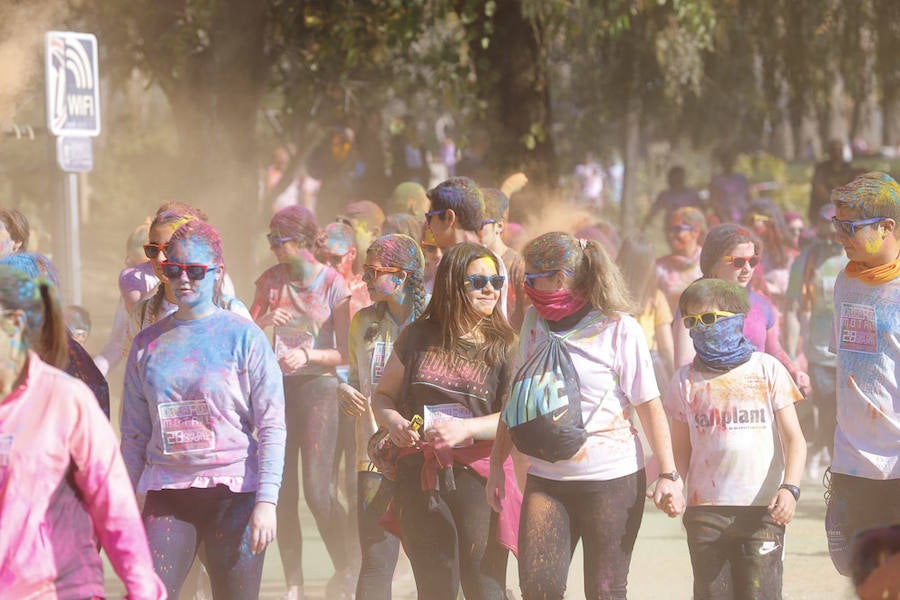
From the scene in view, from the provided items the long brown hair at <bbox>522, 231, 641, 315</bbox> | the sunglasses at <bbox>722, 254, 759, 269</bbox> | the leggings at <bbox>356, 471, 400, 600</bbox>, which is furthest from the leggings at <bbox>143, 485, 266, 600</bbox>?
the sunglasses at <bbox>722, 254, 759, 269</bbox>

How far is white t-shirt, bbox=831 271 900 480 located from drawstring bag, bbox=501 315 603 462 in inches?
41.4

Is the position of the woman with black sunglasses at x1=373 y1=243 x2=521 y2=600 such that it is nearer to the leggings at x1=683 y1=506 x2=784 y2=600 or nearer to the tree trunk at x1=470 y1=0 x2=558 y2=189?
the leggings at x1=683 y1=506 x2=784 y2=600

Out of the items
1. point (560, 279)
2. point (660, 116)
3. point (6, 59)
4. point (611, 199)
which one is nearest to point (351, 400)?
point (560, 279)

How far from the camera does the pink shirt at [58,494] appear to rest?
3510mm

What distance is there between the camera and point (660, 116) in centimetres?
2322

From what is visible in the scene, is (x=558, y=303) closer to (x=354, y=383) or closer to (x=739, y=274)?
(x=354, y=383)

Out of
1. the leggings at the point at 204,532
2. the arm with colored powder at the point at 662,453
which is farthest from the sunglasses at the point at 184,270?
the arm with colored powder at the point at 662,453

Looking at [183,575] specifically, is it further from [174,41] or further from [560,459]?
[174,41]

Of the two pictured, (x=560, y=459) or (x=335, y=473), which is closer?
(x=560, y=459)

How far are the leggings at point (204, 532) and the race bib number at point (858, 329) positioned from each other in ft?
7.27

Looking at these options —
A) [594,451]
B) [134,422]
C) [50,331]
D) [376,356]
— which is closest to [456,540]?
[594,451]

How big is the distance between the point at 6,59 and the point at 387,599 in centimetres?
745

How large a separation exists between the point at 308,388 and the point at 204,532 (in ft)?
7.11

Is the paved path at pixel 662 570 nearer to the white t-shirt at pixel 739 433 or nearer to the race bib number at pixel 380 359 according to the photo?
the race bib number at pixel 380 359
